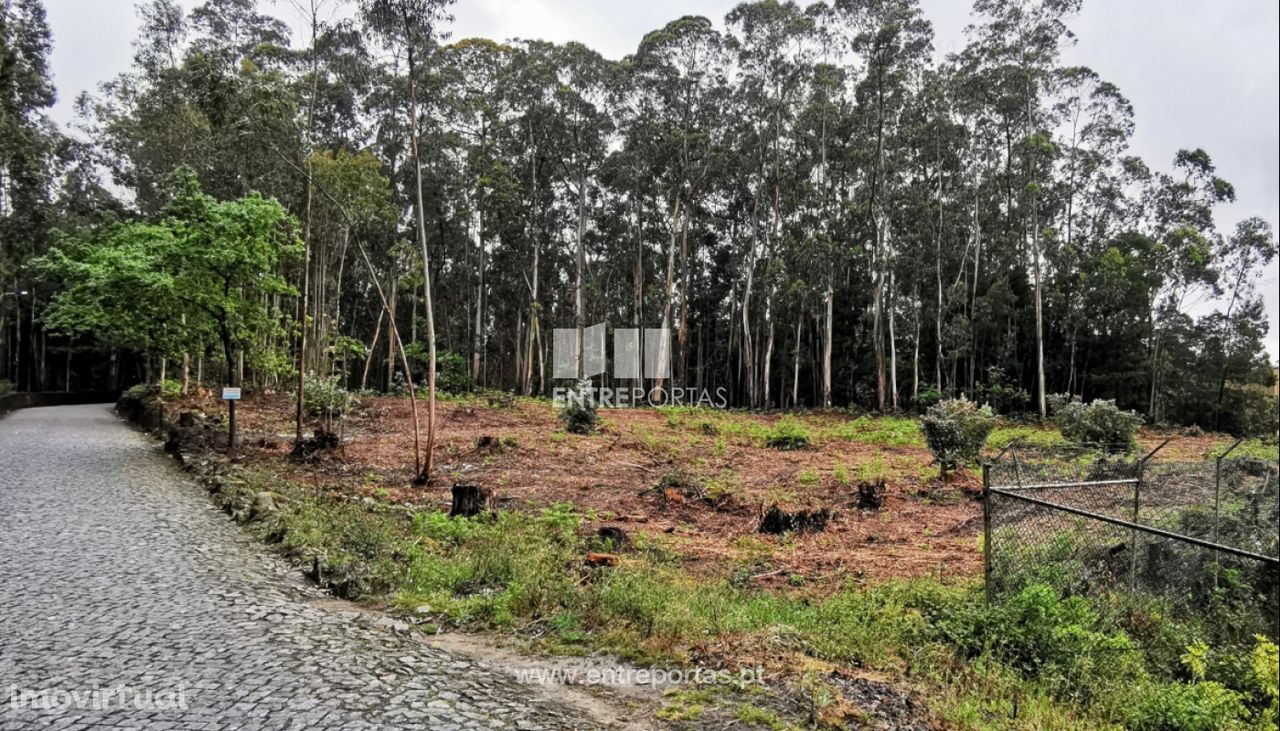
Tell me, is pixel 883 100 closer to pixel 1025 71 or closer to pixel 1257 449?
pixel 1025 71

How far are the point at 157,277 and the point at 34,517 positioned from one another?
4377 mm

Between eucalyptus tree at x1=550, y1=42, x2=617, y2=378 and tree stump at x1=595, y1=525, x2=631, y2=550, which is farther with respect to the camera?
eucalyptus tree at x1=550, y1=42, x2=617, y2=378

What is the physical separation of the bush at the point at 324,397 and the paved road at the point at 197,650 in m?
7.40

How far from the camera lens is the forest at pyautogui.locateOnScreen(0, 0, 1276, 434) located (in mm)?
21297

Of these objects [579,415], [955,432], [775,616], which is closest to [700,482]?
[955,432]

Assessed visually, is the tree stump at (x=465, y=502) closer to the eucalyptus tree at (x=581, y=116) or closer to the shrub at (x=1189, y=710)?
the shrub at (x=1189, y=710)

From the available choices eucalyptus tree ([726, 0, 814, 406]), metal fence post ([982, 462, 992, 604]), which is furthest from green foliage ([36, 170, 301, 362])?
eucalyptus tree ([726, 0, 814, 406])

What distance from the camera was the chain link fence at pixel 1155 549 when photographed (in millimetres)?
4340

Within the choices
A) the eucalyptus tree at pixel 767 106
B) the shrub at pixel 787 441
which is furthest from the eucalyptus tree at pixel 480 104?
the shrub at pixel 787 441

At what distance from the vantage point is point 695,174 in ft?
86.9

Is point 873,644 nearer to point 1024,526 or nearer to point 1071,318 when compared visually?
point 1024,526

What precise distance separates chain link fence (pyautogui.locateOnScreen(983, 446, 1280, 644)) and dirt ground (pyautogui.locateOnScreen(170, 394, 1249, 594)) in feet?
2.81

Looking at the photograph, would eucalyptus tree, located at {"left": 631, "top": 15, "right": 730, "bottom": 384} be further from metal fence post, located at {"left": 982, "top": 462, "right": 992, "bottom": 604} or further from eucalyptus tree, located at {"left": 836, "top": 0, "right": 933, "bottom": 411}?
metal fence post, located at {"left": 982, "top": 462, "right": 992, "bottom": 604}

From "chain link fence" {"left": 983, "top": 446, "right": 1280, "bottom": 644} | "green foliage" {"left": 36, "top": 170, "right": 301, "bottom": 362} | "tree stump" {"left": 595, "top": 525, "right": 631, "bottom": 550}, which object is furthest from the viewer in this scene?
"green foliage" {"left": 36, "top": 170, "right": 301, "bottom": 362}
